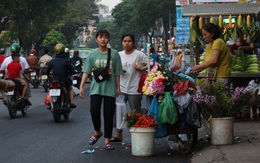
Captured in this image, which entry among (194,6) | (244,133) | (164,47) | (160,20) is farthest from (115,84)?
(164,47)

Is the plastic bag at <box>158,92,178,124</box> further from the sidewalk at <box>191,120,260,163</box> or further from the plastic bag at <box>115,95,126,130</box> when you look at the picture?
the plastic bag at <box>115,95,126,130</box>

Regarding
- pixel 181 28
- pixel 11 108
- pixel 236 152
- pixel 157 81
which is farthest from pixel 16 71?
pixel 181 28

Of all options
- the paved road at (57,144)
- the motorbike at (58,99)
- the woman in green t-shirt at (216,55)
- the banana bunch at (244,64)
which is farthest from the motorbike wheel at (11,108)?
the woman in green t-shirt at (216,55)

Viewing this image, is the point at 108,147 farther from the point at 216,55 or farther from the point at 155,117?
the point at 216,55

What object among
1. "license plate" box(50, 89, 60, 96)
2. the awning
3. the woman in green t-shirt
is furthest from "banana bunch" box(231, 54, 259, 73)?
"license plate" box(50, 89, 60, 96)

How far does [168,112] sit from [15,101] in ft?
24.5

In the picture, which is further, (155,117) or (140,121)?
(155,117)

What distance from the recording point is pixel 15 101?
53.1ft

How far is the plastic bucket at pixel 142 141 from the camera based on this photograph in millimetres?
9383

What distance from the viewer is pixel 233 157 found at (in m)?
8.76

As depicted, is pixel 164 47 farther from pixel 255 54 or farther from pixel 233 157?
pixel 233 157

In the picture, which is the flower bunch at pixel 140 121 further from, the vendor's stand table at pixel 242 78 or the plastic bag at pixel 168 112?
the vendor's stand table at pixel 242 78

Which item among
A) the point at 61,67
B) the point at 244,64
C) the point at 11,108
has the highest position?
the point at 244,64

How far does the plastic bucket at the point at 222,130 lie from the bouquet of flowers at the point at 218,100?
17 cm
